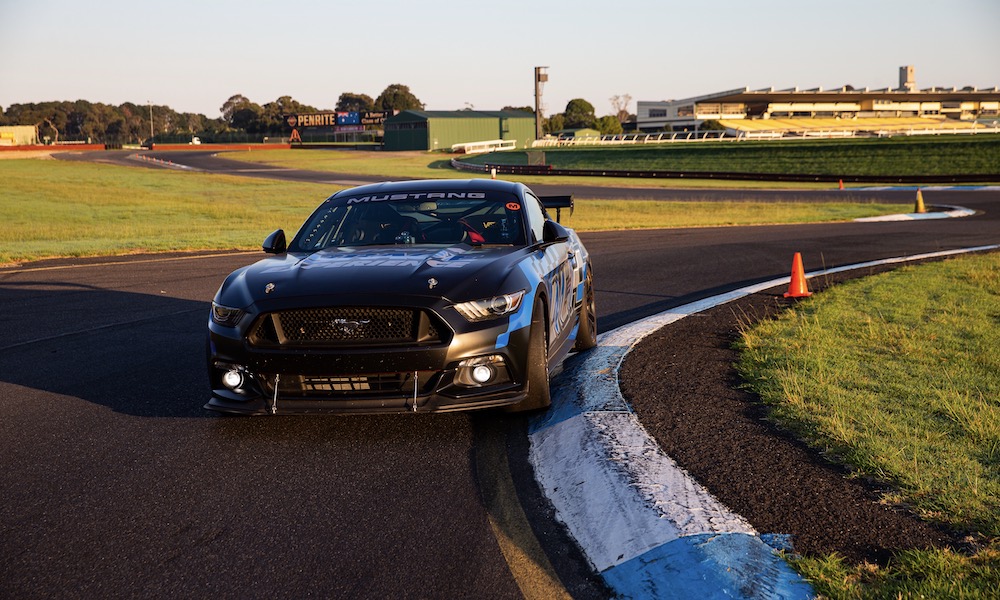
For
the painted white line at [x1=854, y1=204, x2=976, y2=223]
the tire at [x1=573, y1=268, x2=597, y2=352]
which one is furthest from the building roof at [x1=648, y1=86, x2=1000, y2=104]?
the tire at [x1=573, y1=268, x2=597, y2=352]

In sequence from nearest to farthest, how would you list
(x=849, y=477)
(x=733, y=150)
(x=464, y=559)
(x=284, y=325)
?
(x=464, y=559), (x=849, y=477), (x=284, y=325), (x=733, y=150)

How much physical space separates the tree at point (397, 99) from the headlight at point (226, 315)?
191 metres

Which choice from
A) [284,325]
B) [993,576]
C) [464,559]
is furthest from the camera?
[284,325]

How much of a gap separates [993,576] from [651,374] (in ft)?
12.0

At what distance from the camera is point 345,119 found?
148 meters

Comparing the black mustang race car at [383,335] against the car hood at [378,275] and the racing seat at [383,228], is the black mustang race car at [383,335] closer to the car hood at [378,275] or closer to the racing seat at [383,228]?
the car hood at [378,275]

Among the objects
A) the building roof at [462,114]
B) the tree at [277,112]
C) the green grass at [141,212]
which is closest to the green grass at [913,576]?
the green grass at [141,212]

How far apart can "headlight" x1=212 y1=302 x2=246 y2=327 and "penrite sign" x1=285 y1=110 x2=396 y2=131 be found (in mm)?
141541

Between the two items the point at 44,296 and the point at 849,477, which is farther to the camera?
the point at 44,296

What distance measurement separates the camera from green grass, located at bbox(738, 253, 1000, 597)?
3.34 metres

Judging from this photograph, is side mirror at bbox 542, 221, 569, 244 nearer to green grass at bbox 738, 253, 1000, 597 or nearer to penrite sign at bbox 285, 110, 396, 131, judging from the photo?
green grass at bbox 738, 253, 1000, 597

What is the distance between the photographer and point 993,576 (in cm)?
316


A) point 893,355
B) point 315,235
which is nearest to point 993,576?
point 893,355

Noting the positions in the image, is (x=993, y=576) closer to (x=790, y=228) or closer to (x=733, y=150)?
(x=790, y=228)
